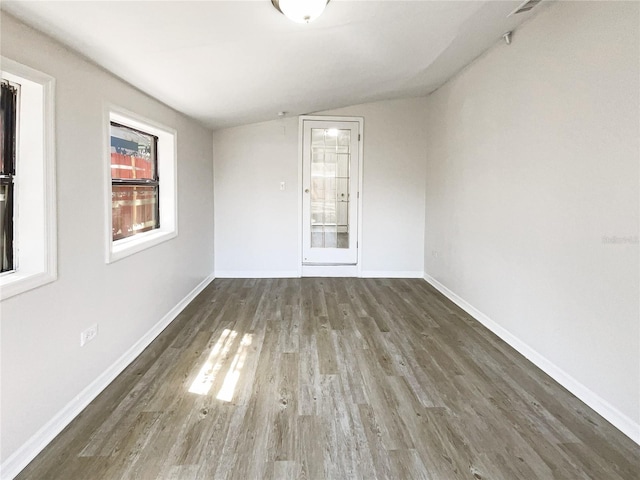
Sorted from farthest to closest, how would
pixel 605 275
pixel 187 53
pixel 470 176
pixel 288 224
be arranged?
1. pixel 288 224
2. pixel 470 176
3. pixel 187 53
4. pixel 605 275

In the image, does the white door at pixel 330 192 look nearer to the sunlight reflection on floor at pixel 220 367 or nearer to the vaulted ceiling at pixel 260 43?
the vaulted ceiling at pixel 260 43

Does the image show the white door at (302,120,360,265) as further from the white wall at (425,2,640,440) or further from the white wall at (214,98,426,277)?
the white wall at (425,2,640,440)

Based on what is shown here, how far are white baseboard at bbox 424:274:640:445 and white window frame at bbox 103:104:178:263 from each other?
3.00 meters

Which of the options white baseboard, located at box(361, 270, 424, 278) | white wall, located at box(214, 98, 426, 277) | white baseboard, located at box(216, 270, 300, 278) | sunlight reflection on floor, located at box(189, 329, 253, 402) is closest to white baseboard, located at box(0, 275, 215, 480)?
sunlight reflection on floor, located at box(189, 329, 253, 402)

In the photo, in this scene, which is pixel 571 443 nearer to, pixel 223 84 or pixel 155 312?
pixel 155 312

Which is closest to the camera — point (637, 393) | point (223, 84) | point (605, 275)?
point (637, 393)

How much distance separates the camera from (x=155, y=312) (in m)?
3.54

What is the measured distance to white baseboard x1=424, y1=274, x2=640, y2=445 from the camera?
2141 millimetres

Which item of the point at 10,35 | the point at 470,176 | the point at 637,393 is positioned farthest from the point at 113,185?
the point at 637,393

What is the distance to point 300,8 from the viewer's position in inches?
83.8

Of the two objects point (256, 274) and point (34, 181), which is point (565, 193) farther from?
point (256, 274)

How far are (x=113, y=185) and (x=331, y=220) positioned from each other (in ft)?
10.8

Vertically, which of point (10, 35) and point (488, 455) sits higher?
point (10, 35)

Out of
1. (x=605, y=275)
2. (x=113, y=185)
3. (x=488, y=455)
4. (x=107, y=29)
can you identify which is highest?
(x=107, y=29)
